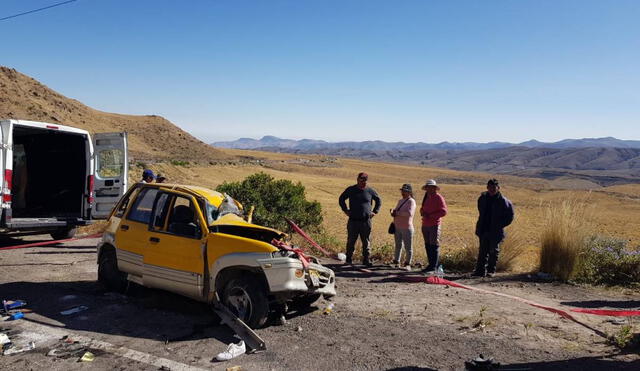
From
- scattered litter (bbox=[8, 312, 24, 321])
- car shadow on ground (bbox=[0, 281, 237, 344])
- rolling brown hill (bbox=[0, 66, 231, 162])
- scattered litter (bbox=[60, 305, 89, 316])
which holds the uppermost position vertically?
rolling brown hill (bbox=[0, 66, 231, 162])

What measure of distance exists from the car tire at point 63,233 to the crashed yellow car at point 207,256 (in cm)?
482

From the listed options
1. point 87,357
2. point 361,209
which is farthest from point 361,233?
point 87,357

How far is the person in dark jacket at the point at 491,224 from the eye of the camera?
8.22 meters

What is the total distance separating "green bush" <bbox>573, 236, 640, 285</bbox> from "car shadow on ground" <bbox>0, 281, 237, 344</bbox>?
20.4 feet

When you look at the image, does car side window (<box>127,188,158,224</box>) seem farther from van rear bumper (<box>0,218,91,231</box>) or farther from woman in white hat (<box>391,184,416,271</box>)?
woman in white hat (<box>391,184,416,271</box>)

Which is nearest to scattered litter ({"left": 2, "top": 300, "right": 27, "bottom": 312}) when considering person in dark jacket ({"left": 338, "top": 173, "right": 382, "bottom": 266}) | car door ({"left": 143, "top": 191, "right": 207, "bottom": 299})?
car door ({"left": 143, "top": 191, "right": 207, "bottom": 299})

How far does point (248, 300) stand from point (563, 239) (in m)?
5.70

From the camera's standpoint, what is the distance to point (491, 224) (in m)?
8.30

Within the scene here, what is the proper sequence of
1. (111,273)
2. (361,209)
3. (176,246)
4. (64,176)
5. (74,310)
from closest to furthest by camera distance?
(176,246) < (74,310) < (111,273) < (361,209) < (64,176)

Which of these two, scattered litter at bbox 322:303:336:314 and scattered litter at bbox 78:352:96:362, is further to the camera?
scattered litter at bbox 322:303:336:314

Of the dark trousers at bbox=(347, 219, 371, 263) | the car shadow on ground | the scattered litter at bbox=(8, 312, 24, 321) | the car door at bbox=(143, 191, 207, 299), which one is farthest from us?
the dark trousers at bbox=(347, 219, 371, 263)

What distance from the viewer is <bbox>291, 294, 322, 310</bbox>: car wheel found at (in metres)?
6.16

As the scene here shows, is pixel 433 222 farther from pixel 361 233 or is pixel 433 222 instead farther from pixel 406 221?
pixel 361 233

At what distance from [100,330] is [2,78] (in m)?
60.7
